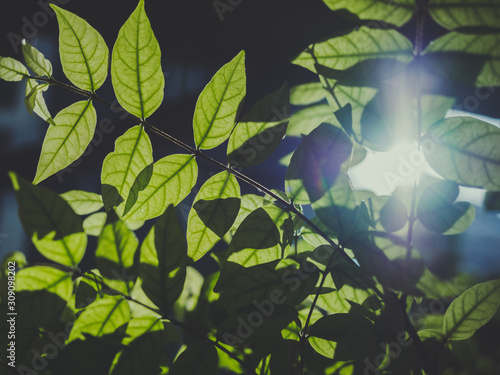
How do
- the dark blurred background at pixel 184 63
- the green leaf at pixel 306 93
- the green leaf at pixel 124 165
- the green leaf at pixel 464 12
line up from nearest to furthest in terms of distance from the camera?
the green leaf at pixel 464 12 < the green leaf at pixel 124 165 < the green leaf at pixel 306 93 < the dark blurred background at pixel 184 63

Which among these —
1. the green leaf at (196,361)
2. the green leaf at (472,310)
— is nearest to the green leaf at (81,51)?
the green leaf at (196,361)

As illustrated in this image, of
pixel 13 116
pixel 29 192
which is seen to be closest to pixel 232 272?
pixel 29 192

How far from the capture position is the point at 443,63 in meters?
0.48

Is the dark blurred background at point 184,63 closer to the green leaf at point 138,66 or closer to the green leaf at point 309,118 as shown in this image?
the green leaf at point 309,118

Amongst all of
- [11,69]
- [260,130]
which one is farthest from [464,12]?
[11,69]

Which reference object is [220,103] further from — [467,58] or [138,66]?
[467,58]

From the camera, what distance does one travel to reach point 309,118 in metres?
0.75

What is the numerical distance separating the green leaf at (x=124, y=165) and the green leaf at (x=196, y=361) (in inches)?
9.5

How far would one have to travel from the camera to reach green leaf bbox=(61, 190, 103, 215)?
2.42ft

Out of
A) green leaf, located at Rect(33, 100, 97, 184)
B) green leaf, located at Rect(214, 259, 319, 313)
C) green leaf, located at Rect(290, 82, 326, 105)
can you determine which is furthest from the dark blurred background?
green leaf, located at Rect(214, 259, 319, 313)

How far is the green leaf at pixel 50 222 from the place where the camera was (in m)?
0.46

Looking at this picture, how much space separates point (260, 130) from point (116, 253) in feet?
0.96

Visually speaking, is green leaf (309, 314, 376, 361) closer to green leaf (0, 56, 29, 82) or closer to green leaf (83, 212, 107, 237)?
green leaf (83, 212, 107, 237)

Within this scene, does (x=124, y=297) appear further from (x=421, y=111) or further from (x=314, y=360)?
(x=421, y=111)
